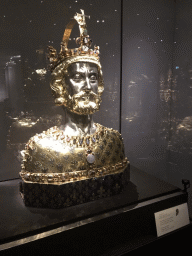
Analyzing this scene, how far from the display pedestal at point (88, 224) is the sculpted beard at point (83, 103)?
0.62 meters

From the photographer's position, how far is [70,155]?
58.5 inches

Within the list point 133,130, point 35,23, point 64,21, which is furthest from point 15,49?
point 133,130

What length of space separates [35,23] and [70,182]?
1.29 m

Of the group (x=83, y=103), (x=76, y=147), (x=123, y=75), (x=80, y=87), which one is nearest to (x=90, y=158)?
(x=76, y=147)

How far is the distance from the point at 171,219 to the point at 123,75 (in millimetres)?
1369

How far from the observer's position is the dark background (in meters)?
1.87

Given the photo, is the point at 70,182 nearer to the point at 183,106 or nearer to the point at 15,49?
the point at 15,49

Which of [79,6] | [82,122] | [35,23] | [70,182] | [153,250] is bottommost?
[153,250]

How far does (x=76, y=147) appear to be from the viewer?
5.02ft

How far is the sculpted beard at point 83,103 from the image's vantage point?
1.55m

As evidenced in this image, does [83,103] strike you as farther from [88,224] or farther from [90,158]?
[88,224]

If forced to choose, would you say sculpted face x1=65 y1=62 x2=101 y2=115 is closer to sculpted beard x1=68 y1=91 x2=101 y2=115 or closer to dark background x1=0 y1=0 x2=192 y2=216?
sculpted beard x1=68 y1=91 x2=101 y2=115

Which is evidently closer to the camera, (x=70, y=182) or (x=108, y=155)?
(x=70, y=182)

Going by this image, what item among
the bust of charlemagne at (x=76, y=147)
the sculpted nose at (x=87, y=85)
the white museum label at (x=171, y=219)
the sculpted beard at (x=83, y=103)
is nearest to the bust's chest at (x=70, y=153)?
the bust of charlemagne at (x=76, y=147)
